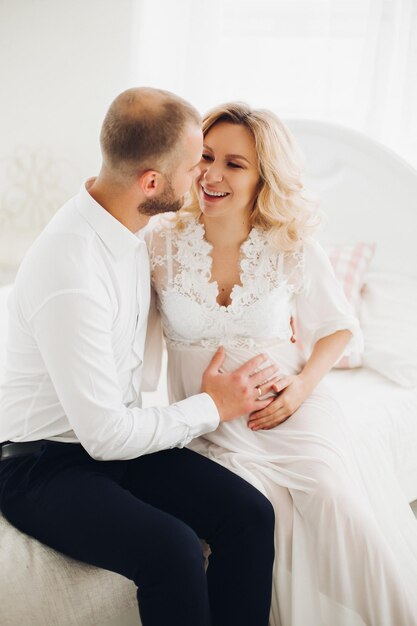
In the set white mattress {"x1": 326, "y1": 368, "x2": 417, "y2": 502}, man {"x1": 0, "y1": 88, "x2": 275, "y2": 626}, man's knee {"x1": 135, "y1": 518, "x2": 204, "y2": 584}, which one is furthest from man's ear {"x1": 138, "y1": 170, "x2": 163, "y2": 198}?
white mattress {"x1": 326, "y1": 368, "x2": 417, "y2": 502}

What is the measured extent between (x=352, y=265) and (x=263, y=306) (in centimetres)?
83

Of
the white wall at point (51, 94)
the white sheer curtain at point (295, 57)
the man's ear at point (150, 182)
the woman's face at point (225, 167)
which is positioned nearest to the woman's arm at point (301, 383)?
the woman's face at point (225, 167)

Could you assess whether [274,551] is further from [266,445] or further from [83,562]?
[83,562]

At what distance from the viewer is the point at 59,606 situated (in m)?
1.40

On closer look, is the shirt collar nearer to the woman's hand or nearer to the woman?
the woman

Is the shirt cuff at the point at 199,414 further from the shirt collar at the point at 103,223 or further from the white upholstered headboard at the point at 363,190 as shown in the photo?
the white upholstered headboard at the point at 363,190

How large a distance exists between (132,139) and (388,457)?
1118mm

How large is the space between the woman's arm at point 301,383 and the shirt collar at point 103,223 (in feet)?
1.73

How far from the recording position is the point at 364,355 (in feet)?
7.76

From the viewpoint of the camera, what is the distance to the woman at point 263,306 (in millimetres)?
1634

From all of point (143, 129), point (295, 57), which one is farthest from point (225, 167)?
point (295, 57)

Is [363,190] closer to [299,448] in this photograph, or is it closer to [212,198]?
[212,198]

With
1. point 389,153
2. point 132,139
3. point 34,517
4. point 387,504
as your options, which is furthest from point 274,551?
point 389,153

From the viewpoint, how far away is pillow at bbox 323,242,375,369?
97.3 inches
